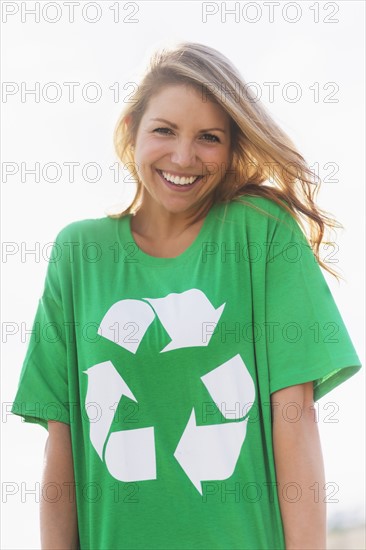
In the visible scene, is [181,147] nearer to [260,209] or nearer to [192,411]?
[260,209]

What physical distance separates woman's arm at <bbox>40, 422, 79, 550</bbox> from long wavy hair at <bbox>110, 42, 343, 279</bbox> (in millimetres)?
759

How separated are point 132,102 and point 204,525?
4.05 feet

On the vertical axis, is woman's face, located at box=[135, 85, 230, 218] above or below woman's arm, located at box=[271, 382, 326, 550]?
above

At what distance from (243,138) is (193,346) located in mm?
654

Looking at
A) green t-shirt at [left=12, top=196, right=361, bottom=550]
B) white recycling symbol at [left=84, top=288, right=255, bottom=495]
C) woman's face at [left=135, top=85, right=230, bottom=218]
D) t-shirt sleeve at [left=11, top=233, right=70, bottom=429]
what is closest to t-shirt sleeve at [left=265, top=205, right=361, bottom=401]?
green t-shirt at [left=12, top=196, right=361, bottom=550]

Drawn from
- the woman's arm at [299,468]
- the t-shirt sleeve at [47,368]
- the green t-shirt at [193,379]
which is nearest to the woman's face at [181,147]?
the green t-shirt at [193,379]

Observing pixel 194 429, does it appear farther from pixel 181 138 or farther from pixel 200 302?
pixel 181 138

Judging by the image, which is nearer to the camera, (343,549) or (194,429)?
(194,429)

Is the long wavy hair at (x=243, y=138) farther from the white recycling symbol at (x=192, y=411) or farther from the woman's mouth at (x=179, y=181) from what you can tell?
the white recycling symbol at (x=192, y=411)

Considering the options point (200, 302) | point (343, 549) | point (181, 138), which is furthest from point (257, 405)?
point (343, 549)

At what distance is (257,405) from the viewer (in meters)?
2.59

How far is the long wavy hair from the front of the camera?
2.78m

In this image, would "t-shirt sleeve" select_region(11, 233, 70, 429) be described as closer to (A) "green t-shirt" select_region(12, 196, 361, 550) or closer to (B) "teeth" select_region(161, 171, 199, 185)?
(A) "green t-shirt" select_region(12, 196, 361, 550)

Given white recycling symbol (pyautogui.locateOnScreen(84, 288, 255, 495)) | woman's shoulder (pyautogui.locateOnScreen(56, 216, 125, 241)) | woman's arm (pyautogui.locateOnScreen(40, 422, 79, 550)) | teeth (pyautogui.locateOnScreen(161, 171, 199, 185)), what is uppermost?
teeth (pyautogui.locateOnScreen(161, 171, 199, 185))
